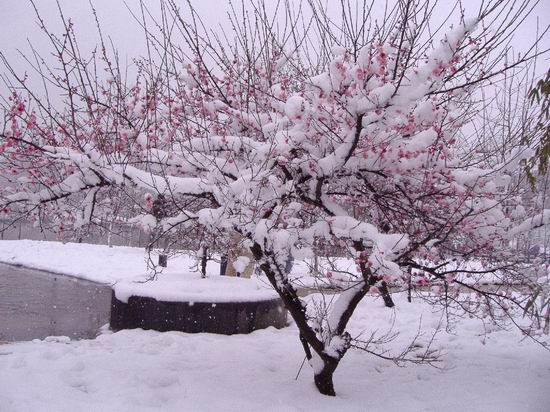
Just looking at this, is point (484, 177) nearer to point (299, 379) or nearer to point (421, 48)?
point (421, 48)

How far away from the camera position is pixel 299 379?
5.09 metres

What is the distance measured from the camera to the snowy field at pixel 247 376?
4.21 meters

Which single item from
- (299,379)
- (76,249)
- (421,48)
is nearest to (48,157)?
(299,379)

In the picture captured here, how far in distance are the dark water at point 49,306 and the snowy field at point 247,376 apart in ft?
3.96

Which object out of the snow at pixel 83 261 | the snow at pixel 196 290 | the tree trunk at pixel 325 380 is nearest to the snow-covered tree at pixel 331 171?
the tree trunk at pixel 325 380

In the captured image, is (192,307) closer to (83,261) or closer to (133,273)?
(133,273)

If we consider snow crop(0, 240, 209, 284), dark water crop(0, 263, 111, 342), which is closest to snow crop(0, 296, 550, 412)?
dark water crop(0, 263, 111, 342)

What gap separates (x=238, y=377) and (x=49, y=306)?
6.14 m

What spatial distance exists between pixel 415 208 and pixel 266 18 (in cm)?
287

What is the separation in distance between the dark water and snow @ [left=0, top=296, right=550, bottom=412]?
1.17 meters

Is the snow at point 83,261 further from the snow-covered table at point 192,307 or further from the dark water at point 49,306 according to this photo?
the snow-covered table at point 192,307

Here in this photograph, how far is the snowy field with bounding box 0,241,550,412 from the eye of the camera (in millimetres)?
4211

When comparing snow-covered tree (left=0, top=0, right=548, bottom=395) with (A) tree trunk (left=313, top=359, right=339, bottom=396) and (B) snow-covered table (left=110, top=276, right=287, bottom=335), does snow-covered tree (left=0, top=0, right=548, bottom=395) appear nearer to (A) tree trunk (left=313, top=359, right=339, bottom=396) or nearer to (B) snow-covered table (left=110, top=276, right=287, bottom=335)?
(A) tree trunk (left=313, top=359, right=339, bottom=396)

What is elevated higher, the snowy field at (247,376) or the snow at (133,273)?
the snow at (133,273)
